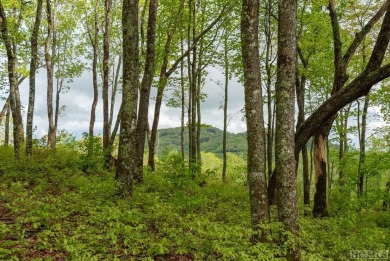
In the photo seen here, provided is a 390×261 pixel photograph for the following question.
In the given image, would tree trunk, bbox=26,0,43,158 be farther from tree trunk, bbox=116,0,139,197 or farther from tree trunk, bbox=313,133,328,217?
tree trunk, bbox=313,133,328,217

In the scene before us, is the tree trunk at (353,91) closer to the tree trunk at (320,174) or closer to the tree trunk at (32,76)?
the tree trunk at (320,174)

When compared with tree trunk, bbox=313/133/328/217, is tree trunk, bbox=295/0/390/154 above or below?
above

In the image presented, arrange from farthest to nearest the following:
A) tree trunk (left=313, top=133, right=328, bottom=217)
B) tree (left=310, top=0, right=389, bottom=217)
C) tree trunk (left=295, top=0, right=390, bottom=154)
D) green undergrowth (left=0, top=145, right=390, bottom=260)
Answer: tree trunk (left=313, top=133, right=328, bottom=217) < tree (left=310, top=0, right=389, bottom=217) < tree trunk (left=295, top=0, right=390, bottom=154) < green undergrowth (left=0, top=145, right=390, bottom=260)

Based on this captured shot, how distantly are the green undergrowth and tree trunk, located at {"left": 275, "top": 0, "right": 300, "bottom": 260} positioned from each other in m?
0.51

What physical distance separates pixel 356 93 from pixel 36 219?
9087 mm

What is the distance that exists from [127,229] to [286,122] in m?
4.06

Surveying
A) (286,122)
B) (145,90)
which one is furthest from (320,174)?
(145,90)

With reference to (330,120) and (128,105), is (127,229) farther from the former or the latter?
(330,120)

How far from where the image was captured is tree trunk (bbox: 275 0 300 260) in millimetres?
6297

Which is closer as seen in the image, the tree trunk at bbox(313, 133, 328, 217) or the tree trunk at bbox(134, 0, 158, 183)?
the tree trunk at bbox(313, 133, 328, 217)

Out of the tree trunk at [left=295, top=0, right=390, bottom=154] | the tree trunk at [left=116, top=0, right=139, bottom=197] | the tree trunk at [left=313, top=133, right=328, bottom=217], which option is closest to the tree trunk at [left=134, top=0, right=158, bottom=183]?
the tree trunk at [left=116, top=0, right=139, bottom=197]

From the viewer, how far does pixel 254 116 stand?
6773mm

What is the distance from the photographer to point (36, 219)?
6.66m

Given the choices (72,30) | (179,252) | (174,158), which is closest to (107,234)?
(179,252)
